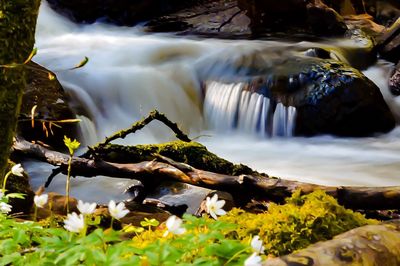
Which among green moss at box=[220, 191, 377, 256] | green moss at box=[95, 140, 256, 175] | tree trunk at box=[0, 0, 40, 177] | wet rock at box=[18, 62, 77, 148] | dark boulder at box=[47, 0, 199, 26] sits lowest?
wet rock at box=[18, 62, 77, 148]

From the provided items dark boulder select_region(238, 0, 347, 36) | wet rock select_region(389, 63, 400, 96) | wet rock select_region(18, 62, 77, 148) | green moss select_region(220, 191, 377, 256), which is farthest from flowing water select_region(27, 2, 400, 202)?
green moss select_region(220, 191, 377, 256)

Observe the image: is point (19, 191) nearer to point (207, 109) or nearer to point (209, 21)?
point (207, 109)

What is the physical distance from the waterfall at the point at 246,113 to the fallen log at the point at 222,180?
467 cm

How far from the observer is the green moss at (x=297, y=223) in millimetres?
1844

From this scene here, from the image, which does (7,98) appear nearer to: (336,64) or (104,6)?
(336,64)

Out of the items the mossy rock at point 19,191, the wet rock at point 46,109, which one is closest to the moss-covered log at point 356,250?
the mossy rock at point 19,191

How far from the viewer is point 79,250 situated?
1.31m

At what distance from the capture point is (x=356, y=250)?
67.5 inches

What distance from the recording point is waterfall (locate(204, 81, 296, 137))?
948 centimetres

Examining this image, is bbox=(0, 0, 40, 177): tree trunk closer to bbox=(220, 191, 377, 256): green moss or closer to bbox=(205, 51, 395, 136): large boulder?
bbox=(220, 191, 377, 256): green moss

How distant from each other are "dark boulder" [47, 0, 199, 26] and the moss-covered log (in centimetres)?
1535

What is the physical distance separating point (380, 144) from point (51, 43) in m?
8.60

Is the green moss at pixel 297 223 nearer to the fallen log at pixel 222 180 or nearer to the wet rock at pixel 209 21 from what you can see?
the fallen log at pixel 222 180

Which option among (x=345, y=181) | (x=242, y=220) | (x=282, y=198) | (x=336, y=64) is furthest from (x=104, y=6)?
(x=242, y=220)
